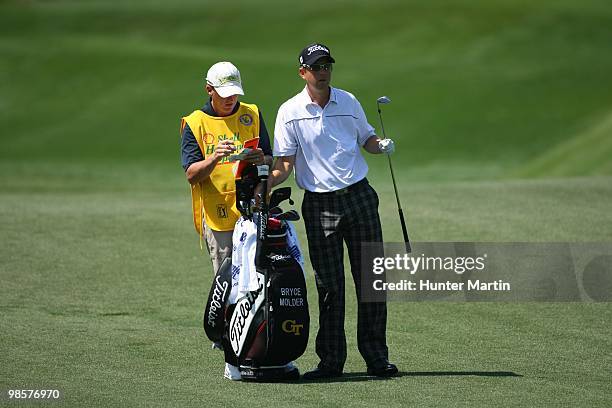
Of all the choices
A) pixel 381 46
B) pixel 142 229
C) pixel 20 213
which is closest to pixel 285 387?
pixel 142 229

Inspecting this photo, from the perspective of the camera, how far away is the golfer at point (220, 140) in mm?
8422

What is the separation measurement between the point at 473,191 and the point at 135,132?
20165 mm

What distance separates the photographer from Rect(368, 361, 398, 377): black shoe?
8.07 m

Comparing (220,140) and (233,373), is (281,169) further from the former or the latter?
(233,373)

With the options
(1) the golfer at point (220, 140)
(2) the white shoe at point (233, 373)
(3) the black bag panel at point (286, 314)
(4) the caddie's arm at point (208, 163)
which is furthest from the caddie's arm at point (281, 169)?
(2) the white shoe at point (233, 373)

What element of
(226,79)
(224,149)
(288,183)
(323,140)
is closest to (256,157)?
(224,149)

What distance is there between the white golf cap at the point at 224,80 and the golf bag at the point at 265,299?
700mm

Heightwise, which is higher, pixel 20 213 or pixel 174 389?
pixel 20 213

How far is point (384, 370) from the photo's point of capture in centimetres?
807

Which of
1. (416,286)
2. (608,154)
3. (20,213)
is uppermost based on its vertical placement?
(608,154)

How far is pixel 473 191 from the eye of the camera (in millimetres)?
16297

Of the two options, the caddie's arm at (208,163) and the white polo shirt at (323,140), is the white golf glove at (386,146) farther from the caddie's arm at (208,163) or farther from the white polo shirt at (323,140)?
the caddie's arm at (208,163)

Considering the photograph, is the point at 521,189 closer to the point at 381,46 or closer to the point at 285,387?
the point at 285,387

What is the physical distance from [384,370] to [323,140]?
160 cm
